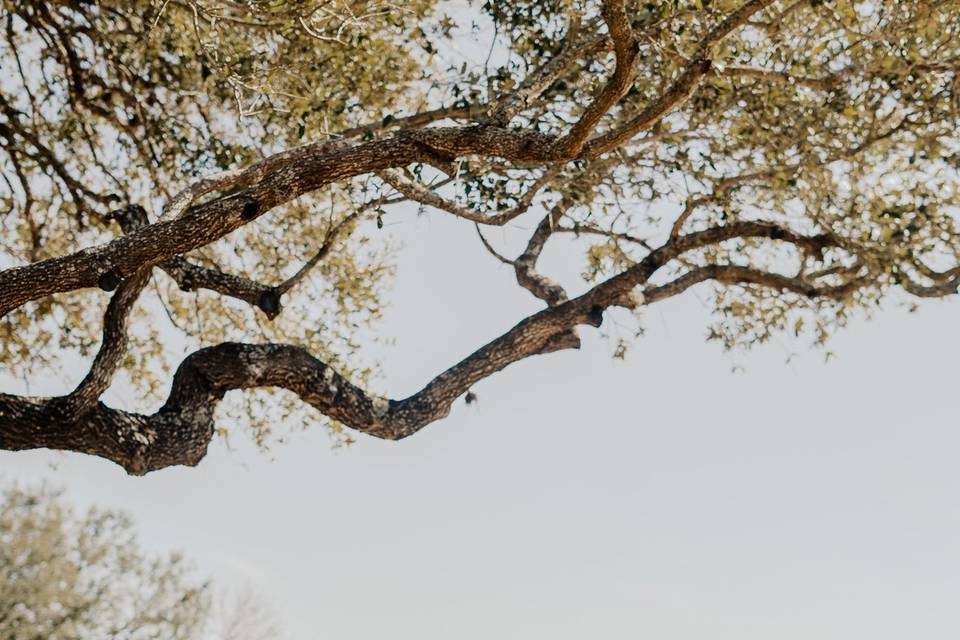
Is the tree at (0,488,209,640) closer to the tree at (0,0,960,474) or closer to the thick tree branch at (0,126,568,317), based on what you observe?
the tree at (0,0,960,474)

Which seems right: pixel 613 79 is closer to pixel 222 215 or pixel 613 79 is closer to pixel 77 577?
pixel 222 215

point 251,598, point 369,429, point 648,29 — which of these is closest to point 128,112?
point 369,429

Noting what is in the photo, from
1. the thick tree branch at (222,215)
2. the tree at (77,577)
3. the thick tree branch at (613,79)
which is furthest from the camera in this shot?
the tree at (77,577)

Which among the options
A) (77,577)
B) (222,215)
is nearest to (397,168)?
(222,215)

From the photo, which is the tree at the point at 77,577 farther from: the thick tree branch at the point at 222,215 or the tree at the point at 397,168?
the thick tree branch at the point at 222,215

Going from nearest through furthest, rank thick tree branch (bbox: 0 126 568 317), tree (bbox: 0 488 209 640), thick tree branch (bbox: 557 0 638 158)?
thick tree branch (bbox: 557 0 638 158) → thick tree branch (bbox: 0 126 568 317) → tree (bbox: 0 488 209 640)

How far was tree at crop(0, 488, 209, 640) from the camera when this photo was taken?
22.6 meters

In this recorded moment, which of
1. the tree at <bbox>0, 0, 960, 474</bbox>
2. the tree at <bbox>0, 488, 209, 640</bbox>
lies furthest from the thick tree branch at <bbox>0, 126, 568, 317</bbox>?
the tree at <bbox>0, 488, 209, 640</bbox>

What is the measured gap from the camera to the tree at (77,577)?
74.0ft

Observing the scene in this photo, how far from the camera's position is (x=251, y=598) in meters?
31.2

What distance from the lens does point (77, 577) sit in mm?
23094

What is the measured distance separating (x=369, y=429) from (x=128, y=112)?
488 centimetres

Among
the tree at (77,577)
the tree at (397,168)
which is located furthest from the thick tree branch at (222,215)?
the tree at (77,577)

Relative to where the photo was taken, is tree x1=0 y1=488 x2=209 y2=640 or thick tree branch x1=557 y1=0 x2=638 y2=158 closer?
thick tree branch x1=557 y1=0 x2=638 y2=158
